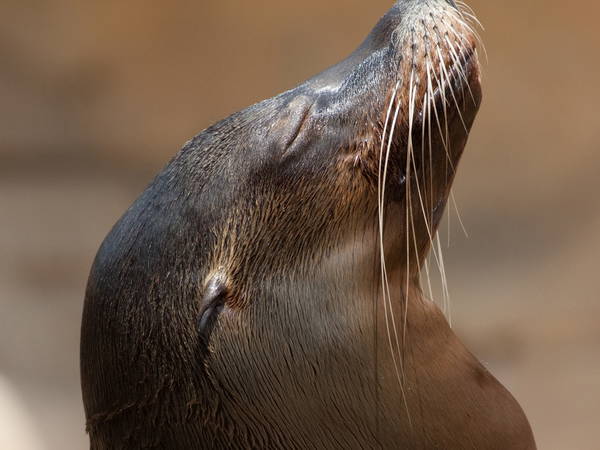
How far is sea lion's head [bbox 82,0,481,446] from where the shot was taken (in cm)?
110

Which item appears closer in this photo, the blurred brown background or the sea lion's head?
the sea lion's head

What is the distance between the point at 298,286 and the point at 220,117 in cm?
141

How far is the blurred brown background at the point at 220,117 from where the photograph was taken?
7.74ft

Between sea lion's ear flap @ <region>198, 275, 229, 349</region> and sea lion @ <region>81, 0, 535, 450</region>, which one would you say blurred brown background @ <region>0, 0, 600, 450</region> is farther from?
sea lion's ear flap @ <region>198, 275, 229, 349</region>

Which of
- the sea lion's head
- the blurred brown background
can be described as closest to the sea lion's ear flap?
the sea lion's head

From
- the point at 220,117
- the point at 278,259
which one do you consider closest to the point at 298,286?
the point at 278,259

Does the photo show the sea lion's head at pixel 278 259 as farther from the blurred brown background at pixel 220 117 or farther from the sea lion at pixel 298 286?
the blurred brown background at pixel 220 117

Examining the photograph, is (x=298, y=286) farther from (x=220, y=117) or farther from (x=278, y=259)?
(x=220, y=117)

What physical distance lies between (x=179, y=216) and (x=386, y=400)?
32 cm

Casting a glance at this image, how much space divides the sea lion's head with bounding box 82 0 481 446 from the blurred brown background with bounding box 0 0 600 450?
4.02ft

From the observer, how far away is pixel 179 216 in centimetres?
112

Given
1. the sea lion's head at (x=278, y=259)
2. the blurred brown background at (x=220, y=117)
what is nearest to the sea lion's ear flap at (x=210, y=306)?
the sea lion's head at (x=278, y=259)

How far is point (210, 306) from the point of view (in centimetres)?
109

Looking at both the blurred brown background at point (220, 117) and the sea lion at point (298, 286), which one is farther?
the blurred brown background at point (220, 117)
